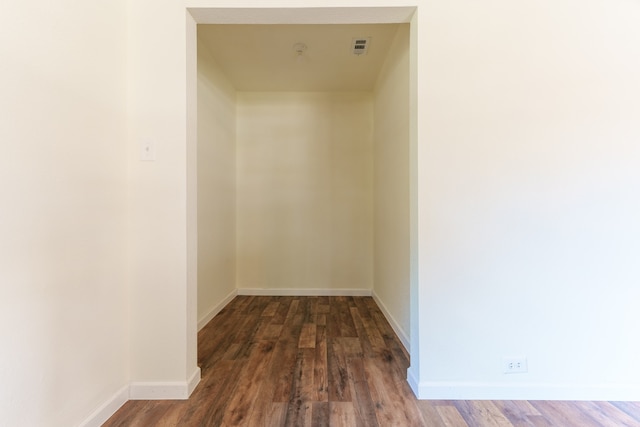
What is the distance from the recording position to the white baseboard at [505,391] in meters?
1.63

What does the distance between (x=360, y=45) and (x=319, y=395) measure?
8.79ft

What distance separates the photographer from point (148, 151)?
166 centimetres

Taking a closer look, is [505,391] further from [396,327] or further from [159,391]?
[159,391]

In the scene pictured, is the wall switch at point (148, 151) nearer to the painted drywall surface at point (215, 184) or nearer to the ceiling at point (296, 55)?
the painted drywall surface at point (215, 184)

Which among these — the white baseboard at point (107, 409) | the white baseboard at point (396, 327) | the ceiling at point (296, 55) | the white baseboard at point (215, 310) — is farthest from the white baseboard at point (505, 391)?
the ceiling at point (296, 55)

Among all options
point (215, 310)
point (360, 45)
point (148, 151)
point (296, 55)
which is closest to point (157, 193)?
point (148, 151)

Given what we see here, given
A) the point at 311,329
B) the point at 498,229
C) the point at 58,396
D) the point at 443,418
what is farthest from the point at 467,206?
the point at 58,396

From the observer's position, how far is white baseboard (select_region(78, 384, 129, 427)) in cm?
141

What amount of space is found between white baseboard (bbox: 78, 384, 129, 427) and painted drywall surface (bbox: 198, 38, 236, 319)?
3.38 feet

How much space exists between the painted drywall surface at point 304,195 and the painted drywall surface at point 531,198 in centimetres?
209

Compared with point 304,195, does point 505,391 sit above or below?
below

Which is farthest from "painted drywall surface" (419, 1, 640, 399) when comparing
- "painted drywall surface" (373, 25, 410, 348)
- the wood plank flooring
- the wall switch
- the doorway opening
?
the doorway opening

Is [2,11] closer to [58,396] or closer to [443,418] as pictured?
[58,396]

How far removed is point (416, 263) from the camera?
5.51ft
